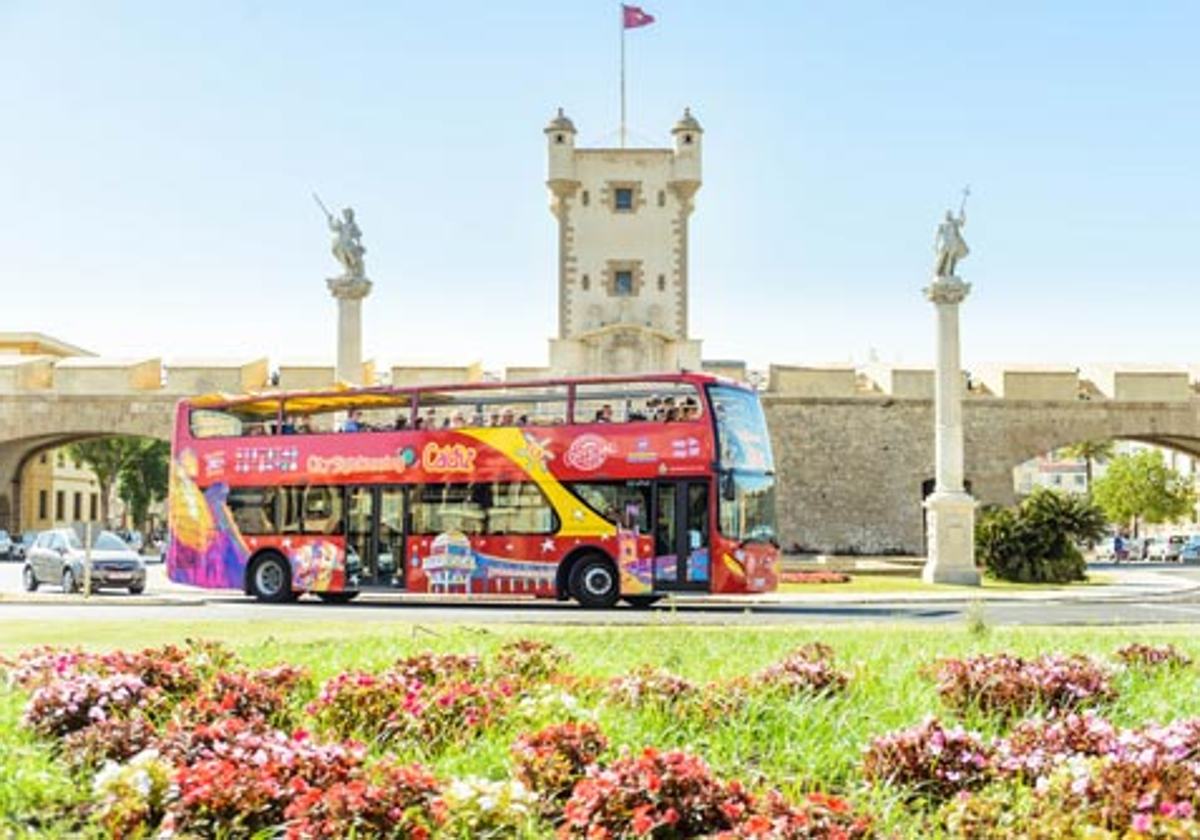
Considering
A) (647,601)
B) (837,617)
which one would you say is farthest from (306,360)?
(837,617)

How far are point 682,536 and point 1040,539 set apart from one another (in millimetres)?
14870

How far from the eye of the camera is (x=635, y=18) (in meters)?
45.7

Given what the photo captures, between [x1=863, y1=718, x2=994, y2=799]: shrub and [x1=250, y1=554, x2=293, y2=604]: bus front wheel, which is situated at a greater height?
[x1=863, y1=718, x2=994, y2=799]: shrub

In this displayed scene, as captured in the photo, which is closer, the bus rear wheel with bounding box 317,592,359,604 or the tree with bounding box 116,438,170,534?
the bus rear wheel with bounding box 317,592,359,604

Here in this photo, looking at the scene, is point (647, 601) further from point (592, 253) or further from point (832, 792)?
point (592, 253)

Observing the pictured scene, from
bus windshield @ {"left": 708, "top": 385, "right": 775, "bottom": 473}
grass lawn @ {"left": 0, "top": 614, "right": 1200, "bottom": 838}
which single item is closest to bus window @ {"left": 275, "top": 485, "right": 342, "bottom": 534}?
bus windshield @ {"left": 708, "top": 385, "right": 775, "bottom": 473}

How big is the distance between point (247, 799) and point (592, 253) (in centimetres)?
4328

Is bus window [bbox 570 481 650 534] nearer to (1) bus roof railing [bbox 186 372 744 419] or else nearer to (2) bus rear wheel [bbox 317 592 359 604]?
(1) bus roof railing [bbox 186 372 744 419]

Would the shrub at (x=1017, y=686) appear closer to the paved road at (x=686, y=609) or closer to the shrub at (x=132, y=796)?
the shrub at (x=132, y=796)

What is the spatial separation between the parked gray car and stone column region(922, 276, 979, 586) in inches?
688

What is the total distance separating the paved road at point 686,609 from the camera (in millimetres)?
16594

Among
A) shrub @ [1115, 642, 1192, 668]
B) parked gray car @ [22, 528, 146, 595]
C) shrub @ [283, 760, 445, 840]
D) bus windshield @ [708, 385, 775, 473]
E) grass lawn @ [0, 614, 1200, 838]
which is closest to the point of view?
shrub @ [283, 760, 445, 840]

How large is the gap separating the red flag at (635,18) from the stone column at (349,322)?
19.0m

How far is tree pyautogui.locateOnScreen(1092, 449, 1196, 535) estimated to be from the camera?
62625 mm
